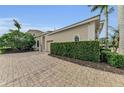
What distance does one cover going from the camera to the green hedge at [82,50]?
505 inches

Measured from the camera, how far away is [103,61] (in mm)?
12883

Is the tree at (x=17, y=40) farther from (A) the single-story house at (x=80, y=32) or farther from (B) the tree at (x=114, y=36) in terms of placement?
(B) the tree at (x=114, y=36)

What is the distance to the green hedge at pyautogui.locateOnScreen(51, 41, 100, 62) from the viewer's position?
12.8 meters

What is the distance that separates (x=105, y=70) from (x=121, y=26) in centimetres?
296

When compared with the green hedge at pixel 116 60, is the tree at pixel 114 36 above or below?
above

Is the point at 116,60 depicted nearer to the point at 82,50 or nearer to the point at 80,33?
the point at 82,50

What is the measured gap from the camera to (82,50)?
14.4 meters

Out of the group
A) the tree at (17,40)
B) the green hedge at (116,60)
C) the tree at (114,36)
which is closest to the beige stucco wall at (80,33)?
the tree at (114,36)

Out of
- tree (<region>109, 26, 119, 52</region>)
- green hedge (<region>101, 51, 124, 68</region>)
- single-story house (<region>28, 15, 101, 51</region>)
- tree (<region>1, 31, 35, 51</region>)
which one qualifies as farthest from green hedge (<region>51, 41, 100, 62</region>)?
tree (<region>1, 31, 35, 51</region>)

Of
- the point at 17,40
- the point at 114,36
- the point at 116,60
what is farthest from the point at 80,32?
the point at 17,40

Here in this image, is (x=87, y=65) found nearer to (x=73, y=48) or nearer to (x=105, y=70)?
(x=105, y=70)
